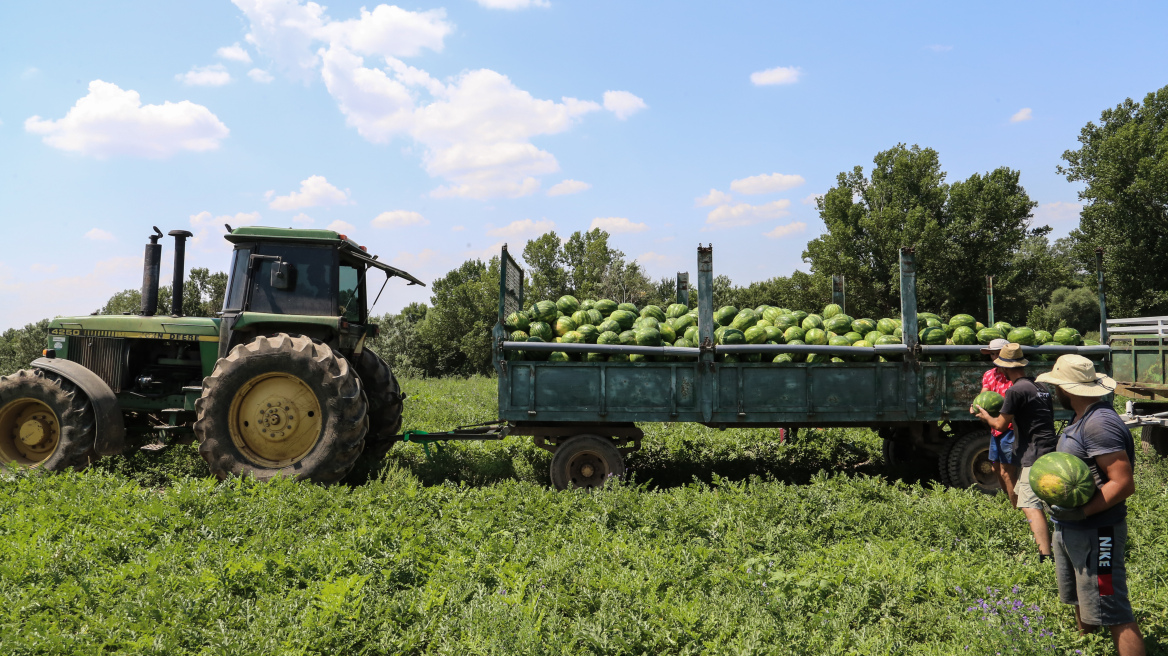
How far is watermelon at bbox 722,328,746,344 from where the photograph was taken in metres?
7.83

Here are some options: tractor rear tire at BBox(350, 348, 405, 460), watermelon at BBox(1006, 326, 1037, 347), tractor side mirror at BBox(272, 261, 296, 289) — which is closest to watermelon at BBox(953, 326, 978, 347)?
watermelon at BBox(1006, 326, 1037, 347)

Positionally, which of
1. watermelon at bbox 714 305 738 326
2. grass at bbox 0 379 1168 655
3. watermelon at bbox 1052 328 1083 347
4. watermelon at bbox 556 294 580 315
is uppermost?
watermelon at bbox 556 294 580 315

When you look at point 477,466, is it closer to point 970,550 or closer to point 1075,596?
point 970,550

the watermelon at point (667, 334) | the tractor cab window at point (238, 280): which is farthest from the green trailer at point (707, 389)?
the tractor cab window at point (238, 280)

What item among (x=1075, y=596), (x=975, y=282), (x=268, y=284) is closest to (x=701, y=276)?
(x=1075, y=596)

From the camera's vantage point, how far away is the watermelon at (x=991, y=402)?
6113mm

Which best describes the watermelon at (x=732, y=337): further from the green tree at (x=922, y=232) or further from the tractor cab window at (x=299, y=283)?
the green tree at (x=922, y=232)

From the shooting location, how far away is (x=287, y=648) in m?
3.84

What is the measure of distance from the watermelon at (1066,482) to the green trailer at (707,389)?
379 cm

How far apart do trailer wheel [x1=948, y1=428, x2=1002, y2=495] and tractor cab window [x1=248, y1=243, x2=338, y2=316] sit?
7.78 meters

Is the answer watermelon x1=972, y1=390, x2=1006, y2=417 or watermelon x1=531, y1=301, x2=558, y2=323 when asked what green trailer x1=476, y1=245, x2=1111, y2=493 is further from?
watermelon x1=972, y1=390, x2=1006, y2=417

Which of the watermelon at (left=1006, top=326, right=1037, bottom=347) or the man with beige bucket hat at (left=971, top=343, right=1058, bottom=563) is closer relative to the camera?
the man with beige bucket hat at (left=971, top=343, right=1058, bottom=563)

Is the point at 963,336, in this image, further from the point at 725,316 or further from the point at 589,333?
the point at 589,333

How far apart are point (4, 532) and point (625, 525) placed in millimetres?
5429
